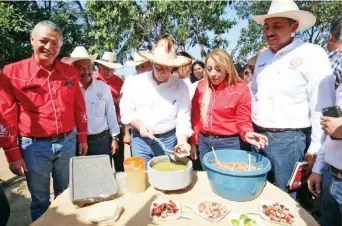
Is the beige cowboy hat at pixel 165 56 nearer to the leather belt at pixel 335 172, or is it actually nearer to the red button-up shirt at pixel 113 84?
the leather belt at pixel 335 172

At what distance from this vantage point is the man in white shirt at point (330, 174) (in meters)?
1.34

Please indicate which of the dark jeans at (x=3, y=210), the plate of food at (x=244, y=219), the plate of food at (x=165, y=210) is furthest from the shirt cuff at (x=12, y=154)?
the plate of food at (x=244, y=219)

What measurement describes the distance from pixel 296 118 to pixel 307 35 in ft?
46.7

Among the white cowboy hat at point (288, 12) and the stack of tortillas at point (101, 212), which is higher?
the white cowboy hat at point (288, 12)

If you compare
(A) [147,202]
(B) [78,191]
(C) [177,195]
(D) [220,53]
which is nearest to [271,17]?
(D) [220,53]

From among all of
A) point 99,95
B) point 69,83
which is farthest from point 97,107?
point 69,83

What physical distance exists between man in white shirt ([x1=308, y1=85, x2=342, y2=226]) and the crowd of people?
13 mm

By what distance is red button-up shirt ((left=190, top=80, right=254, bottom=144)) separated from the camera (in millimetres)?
2172

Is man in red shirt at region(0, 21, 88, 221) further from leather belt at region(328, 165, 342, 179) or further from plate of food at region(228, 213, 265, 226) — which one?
leather belt at region(328, 165, 342, 179)

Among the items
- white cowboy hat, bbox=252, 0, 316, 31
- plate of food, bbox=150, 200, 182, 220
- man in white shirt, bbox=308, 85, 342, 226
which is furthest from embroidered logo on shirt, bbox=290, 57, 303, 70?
plate of food, bbox=150, 200, 182, 220

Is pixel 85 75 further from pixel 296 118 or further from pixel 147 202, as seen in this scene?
pixel 296 118

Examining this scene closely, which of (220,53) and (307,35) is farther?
(307,35)

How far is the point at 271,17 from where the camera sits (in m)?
2.02

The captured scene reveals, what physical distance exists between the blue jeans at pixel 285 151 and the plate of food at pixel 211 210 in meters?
0.73
